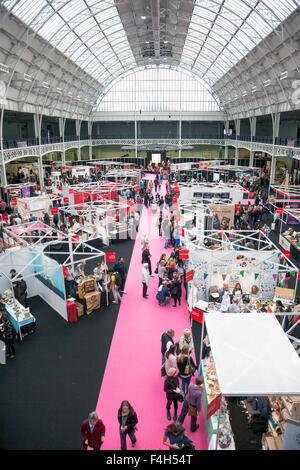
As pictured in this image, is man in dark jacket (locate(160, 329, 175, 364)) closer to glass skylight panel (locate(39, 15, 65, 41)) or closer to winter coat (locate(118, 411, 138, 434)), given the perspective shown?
winter coat (locate(118, 411, 138, 434))

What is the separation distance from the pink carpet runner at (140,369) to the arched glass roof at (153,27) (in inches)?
663

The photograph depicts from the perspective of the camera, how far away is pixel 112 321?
10086 mm

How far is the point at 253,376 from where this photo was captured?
5191 mm

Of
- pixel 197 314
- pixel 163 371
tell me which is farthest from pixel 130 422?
pixel 197 314

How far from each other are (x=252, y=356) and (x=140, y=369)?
11.3 feet

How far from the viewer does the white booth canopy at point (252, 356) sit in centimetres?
502

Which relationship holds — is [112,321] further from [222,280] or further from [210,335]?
[210,335]

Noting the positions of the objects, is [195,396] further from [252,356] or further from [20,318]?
[20,318]

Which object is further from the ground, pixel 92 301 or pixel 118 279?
pixel 118 279

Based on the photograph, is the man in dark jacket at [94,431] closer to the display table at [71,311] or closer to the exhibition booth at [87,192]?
the display table at [71,311]

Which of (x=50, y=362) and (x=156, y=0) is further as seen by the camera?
(x=156, y=0)

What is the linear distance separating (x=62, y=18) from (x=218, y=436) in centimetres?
2679
